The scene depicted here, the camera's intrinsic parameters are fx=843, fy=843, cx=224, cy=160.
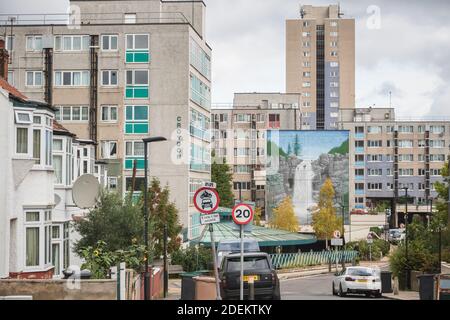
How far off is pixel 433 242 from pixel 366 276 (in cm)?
1373

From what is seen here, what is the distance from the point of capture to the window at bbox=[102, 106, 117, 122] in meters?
63.8

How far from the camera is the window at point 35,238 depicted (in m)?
27.3

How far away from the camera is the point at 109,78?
6372 cm

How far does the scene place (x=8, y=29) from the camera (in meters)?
63.7

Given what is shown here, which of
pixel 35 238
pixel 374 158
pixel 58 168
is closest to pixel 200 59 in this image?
pixel 58 168

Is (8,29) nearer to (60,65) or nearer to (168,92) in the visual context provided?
(60,65)

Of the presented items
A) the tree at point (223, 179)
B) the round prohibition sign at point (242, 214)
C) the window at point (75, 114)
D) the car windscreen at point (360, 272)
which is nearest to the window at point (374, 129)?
the tree at point (223, 179)

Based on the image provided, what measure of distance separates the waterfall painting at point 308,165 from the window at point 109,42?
4785 cm

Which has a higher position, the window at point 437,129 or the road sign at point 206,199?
the window at point 437,129

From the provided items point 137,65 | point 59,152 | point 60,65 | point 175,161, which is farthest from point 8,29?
point 59,152

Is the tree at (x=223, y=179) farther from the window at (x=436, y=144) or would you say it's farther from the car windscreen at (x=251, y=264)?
the car windscreen at (x=251, y=264)

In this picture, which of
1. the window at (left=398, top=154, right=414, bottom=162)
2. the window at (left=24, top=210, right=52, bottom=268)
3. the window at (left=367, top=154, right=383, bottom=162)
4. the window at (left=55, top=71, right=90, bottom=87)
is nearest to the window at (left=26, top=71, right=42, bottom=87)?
the window at (left=55, top=71, right=90, bottom=87)

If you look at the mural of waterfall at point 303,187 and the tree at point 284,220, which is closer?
the tree at point 284,220

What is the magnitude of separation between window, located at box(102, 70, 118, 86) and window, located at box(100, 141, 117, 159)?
175 inches
